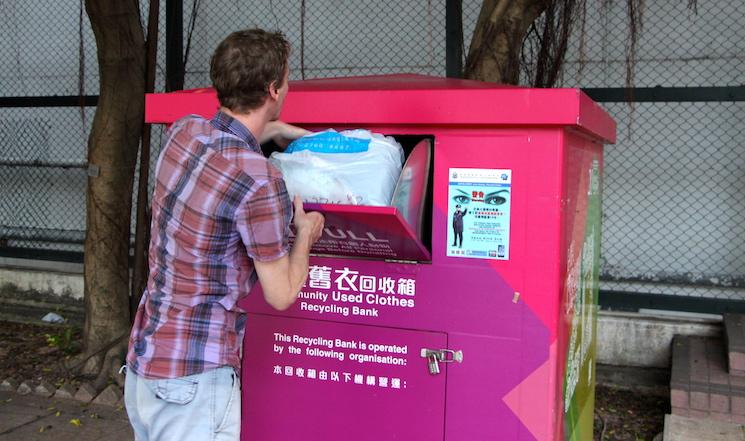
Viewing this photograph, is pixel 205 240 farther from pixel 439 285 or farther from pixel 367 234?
pixel 439 285

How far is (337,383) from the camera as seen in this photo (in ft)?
6.97

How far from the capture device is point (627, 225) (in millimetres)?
5184

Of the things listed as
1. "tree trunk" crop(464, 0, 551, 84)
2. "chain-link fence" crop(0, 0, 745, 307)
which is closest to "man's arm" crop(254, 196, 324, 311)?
"tree trunk" crop(464, 0, 551, 84)

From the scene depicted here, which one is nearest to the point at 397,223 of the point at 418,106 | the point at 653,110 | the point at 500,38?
the point at 418,106

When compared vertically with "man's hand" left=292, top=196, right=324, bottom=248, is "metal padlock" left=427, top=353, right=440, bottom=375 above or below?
below

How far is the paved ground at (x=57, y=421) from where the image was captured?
13.2ft

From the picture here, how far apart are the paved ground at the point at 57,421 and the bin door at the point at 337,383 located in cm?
217

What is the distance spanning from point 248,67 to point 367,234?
0.52m

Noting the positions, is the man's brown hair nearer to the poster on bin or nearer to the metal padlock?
the poster on bin

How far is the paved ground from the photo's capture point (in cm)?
402

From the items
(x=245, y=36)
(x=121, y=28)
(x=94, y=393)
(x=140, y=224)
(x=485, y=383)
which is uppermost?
(x=121, y=28)

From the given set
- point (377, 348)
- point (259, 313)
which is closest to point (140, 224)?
point (259, 313)

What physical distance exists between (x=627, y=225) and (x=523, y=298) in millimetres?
3569

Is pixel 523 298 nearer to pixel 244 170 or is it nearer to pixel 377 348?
pixel 377 348
